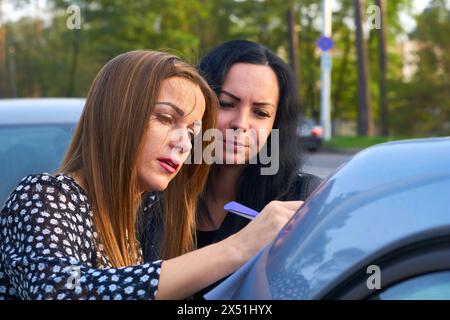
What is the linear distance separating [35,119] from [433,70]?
2286cm

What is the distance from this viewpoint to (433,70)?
2544 cm

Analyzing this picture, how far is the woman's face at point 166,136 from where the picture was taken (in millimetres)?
1576

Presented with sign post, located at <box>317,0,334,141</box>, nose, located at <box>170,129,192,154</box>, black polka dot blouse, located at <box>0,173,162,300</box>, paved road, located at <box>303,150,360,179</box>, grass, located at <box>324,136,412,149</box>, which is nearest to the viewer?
black polka dot blouse, located at <box>0,173,162,300</box>

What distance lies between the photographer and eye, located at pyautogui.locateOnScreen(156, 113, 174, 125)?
1588 mm

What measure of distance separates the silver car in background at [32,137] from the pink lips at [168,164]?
206 cm

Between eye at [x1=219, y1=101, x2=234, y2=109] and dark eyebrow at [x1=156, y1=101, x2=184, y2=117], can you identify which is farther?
eye at [x1=219, y1=101, x2=234, y2=109]

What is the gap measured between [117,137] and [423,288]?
0.70 meters

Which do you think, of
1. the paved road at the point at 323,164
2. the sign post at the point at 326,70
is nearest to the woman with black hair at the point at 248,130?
the paved road at the point at 323,164

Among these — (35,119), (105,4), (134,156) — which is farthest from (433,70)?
Answer: (134,156)

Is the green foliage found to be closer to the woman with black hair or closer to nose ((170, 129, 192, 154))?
the woman with black hair

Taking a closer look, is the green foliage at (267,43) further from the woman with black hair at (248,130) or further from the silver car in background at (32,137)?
the woman with black hair at (248,130)

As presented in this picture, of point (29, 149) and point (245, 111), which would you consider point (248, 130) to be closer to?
point (245, 111)

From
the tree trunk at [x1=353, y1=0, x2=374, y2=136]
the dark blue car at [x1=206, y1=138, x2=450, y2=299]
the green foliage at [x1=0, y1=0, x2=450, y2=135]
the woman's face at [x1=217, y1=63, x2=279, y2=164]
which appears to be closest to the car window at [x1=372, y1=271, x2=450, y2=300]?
the dark blue car at [x1=206, y1=138, x2=450, y2=299]

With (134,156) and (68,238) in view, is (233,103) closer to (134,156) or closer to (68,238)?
(134,156)
